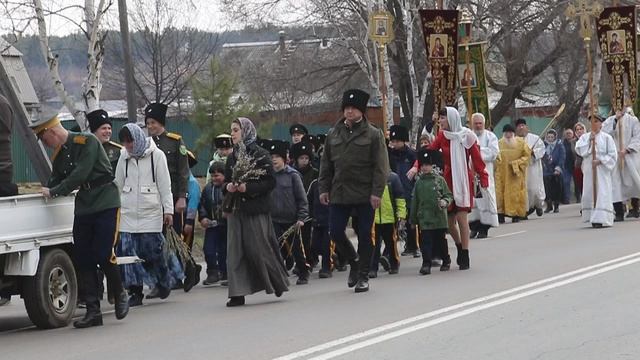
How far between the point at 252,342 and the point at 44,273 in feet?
7.55

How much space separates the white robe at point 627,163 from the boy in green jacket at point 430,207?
813 centimetres

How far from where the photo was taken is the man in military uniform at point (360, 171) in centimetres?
1313

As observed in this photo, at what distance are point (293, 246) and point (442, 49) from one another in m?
10.9

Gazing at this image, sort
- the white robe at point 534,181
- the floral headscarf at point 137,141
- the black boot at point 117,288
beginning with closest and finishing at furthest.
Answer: the black boot at point 117,288 < the floral headscarf at point 137,141 < the white robe at point 534,181

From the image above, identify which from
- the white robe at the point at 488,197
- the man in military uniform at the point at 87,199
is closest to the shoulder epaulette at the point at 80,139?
the man in military uniform at the point at 87,199

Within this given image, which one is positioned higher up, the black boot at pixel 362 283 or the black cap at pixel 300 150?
the black cap at pixel 300 150

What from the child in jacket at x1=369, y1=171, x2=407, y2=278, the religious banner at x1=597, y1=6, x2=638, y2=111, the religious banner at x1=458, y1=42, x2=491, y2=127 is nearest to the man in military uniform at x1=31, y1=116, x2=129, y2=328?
the child in jacket at x1=369, y1=171, x2=407, y2=278

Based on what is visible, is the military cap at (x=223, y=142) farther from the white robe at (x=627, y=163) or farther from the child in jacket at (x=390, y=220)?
the white robe at (x=627, y=163)

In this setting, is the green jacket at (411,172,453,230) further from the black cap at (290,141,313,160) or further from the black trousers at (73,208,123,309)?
the black trousers at (73,208,123,309)

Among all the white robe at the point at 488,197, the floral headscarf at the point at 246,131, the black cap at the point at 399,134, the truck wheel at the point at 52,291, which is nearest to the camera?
the truck wheel at the point at 52,291

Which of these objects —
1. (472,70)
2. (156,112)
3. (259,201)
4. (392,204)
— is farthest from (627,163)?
(259,201)

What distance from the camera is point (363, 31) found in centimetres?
3619

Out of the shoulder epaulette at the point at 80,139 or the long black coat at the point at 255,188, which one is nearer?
the shoulder epaulette at the point at 80,139

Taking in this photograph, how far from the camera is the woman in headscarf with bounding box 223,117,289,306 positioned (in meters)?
12.6
